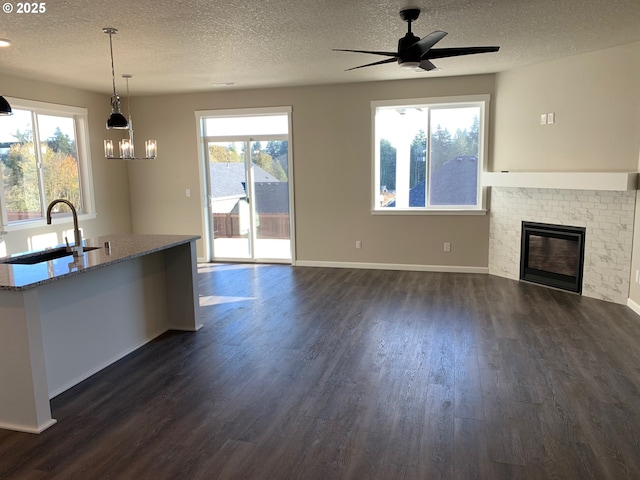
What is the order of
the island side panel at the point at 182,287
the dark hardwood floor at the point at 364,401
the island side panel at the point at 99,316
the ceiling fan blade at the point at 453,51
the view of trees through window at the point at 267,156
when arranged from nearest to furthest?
1. the dark hardwood floor at the point at 364,401
2. the island side panel at the point at 99,316
3. the ceiling fan blade at the point at 453,51
4. the island side panel at the point at 182,287
5. the view of trees through window at the point at 267,156

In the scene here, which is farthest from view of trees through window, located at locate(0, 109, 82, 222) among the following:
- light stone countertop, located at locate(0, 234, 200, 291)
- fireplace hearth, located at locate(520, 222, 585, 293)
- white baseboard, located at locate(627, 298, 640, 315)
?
white baseboard, located at locate(627, 298, 640, 315)

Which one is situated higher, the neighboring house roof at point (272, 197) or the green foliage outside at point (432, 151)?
the green foliage outside at point (432, 151)

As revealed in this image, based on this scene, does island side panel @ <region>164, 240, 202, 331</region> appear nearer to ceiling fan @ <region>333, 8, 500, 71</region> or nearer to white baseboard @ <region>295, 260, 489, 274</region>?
ceiling fan @ <region>333, 8, 500, 71</region>

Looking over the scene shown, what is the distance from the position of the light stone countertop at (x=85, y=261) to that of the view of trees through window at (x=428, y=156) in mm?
3549

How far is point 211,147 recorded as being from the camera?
7441 mm

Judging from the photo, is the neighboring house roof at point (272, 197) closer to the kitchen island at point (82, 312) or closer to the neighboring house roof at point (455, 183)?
the neighboring house roof at point (455, 183)

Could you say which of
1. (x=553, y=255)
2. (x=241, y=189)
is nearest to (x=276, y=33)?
(x=241, y=189)

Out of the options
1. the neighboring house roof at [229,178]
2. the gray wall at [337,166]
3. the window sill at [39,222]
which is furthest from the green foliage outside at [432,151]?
the window sill at [39,222]

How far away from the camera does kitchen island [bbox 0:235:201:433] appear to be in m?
2.59

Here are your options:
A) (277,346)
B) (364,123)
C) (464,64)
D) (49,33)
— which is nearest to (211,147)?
(364,123)

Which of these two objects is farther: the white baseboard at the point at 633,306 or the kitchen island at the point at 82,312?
the white baseboard at the point at 633,306

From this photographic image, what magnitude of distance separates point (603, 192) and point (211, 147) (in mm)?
5519

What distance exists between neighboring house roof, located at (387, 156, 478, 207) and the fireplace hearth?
929 mm

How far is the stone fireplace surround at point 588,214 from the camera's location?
15.9 feet
